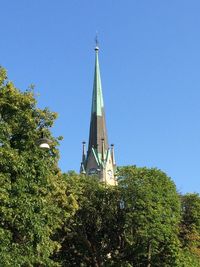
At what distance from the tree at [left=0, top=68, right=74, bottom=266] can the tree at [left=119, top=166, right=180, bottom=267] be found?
40.3 feet

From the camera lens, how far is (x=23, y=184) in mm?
20266

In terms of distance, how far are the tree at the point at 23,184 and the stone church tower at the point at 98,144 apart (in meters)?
56.5

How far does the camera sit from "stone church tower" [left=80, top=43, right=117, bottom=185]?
7949 cm

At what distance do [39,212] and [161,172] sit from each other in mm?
17614

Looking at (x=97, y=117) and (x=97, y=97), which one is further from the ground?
(x=97, y=97)

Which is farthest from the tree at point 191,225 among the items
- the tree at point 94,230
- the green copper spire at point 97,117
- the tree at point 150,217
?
the green copper spire at point 97,117

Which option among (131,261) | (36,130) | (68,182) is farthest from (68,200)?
(131,261)

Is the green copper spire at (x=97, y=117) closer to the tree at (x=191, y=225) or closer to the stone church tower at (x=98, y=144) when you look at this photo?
the stone church tower at (x=98, y=144)

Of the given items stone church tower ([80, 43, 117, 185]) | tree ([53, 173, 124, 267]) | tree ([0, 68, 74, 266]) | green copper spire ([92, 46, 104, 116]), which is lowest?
tree ([0, 68, 74, 266])

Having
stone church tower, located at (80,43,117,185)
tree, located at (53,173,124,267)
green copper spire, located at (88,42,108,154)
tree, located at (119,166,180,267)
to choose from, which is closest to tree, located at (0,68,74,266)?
tree, located at (119,166,180,267)

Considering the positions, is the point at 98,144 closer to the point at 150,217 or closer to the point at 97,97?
the point at 97,97

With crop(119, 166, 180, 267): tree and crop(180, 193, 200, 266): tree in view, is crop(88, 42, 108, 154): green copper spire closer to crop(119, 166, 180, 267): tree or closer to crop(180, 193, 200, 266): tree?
crop(180, 193, 200, 266): tree

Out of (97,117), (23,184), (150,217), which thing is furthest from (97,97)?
(23,184)

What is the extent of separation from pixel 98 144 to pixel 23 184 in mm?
60917
